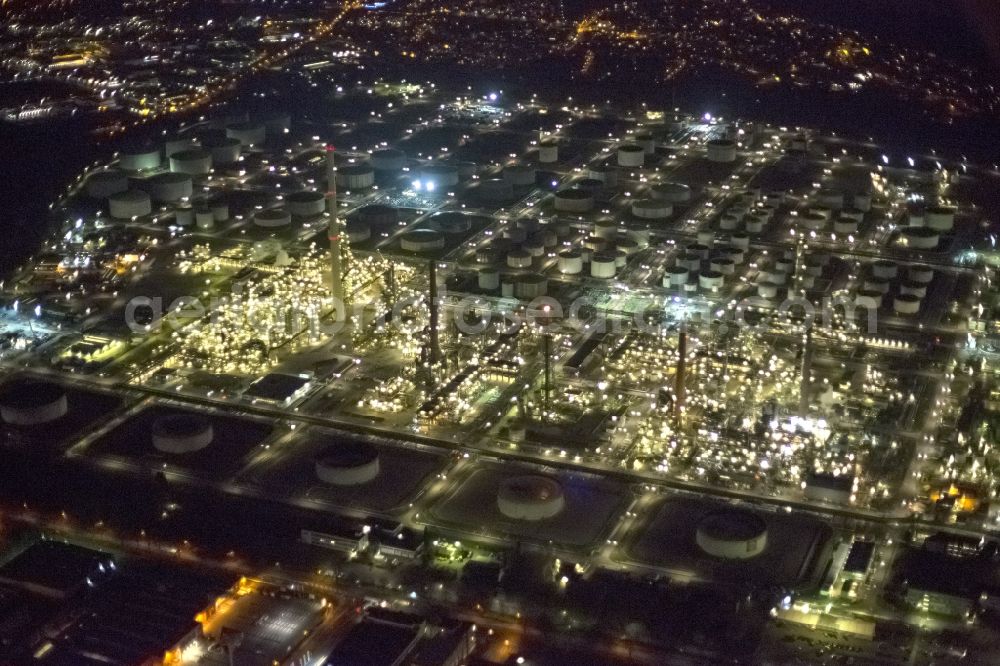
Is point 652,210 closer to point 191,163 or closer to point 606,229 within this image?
point 606,229

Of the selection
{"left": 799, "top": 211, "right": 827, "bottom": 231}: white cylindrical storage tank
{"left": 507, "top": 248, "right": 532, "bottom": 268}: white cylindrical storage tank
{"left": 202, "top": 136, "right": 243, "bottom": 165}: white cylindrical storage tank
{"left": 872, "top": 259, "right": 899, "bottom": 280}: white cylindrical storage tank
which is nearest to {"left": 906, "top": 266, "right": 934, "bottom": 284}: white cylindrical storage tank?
{"left": 872, "top": 259, "right": 899, "bottom": 280}: white cylindrical storage tank

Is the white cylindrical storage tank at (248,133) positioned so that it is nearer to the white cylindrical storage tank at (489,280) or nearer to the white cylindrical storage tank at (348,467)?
the white cylindrical storage tank at (489,280)

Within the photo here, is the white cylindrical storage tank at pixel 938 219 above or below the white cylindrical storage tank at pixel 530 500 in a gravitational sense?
below

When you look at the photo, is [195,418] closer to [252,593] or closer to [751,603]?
[252,593]

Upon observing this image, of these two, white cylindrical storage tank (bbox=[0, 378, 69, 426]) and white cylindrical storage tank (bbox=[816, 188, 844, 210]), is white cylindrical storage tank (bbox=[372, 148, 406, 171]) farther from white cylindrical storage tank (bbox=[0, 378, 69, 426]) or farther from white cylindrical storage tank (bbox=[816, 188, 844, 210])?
white cylindrical storage tank (bbox=[0, 378, 69, 426])

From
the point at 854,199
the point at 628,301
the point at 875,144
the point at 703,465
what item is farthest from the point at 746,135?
the point at 703,465

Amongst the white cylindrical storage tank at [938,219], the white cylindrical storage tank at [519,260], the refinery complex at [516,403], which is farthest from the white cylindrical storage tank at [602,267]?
the white cylindrical storage tank at [938,219]

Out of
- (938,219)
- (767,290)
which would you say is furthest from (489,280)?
(938,219)
